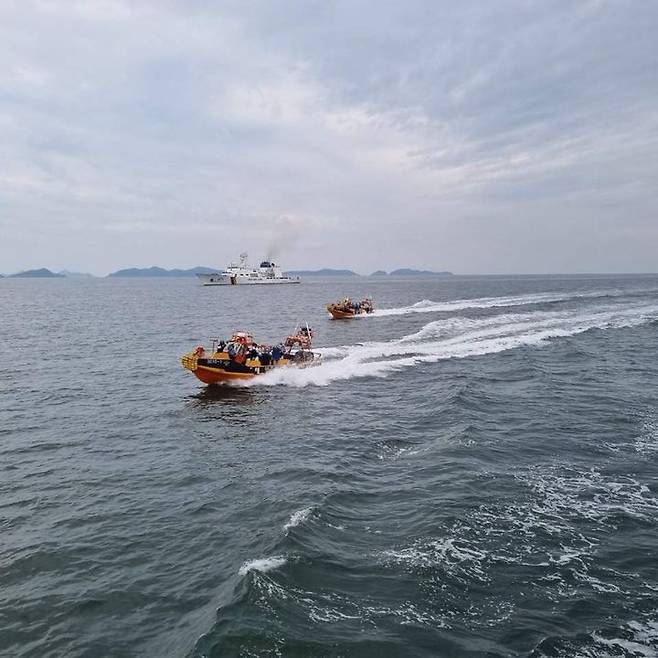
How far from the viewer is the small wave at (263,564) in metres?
14.2

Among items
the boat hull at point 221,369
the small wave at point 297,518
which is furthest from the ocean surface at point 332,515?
the boat hull at point 221,369

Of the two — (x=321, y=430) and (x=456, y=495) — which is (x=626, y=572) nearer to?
(x=456, y=495)

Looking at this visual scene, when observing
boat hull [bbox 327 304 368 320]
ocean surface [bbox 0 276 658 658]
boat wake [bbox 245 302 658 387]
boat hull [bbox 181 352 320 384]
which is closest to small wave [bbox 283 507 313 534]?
ocean surface [bbox 0 276 658 658]

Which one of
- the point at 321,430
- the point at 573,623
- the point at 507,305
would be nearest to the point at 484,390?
the point at 321,430

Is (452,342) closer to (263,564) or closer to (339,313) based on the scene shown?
(339,313)

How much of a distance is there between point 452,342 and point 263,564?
41.8 metres

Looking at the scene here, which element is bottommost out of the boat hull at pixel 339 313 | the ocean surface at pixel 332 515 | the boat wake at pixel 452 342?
the ocean surface at pixel 332 515

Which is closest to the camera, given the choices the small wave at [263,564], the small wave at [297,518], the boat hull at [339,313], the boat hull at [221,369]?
the small wave at [263,564]

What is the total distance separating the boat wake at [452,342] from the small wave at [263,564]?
76.5 feet

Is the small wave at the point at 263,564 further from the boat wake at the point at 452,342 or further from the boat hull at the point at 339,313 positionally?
the boat hull at the point at 339,313

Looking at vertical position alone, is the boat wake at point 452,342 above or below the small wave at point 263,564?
above

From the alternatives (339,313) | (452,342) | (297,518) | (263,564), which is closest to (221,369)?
(297,518)

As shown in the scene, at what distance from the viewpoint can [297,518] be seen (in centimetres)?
1706

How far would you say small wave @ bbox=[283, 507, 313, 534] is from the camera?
650 inches
